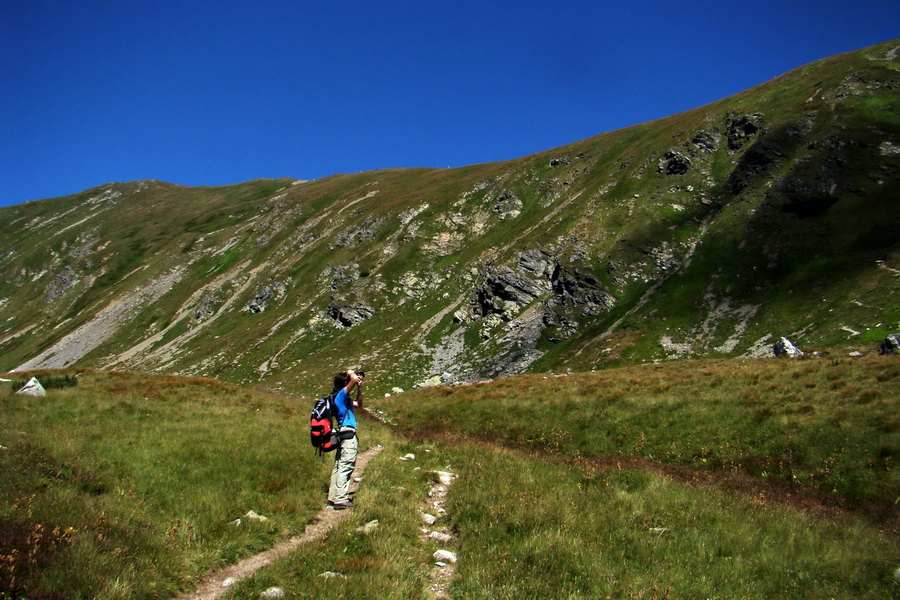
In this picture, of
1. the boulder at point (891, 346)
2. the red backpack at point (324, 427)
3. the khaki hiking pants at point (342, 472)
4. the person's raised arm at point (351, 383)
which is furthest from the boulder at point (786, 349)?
the red backpack at point (324, 427)

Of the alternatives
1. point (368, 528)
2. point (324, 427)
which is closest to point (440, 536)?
point (368, 528)

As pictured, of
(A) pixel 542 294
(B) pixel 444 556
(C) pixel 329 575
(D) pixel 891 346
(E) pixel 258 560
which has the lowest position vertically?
(D) pixel 891 346

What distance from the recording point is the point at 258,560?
7359mm

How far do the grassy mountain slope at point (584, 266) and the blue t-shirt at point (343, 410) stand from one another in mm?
40679

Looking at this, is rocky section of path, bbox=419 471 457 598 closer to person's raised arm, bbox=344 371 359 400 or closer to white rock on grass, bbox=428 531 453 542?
white rock on grass, bbox=428 531 453 542

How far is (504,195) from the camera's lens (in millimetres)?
110125

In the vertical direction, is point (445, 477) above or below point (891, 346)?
above

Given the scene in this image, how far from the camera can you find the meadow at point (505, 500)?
6.29 m

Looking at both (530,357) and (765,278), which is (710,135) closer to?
(765,278)

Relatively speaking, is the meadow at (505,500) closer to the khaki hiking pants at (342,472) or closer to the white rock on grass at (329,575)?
the white rock on grass at (329,575)

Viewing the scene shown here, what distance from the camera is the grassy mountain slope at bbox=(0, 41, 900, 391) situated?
169 feet

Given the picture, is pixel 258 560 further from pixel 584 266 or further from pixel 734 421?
pixel 584 266

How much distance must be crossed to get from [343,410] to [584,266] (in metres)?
63.9

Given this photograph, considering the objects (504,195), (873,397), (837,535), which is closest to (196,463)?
(837,535)
